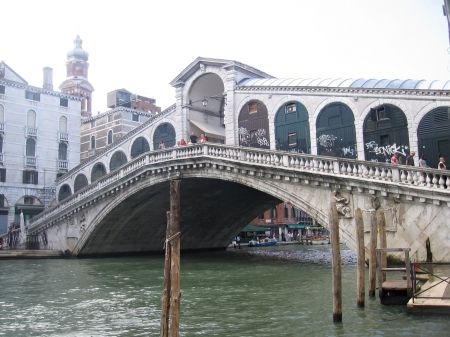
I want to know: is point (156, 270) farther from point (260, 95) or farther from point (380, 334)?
point (380, 334)

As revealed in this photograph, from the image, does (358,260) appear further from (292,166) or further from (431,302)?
(292,166)

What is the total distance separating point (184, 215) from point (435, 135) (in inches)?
602

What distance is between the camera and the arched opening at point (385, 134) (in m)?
18.0

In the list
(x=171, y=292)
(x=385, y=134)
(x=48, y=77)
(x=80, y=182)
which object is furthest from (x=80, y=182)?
(x=171, y=292)

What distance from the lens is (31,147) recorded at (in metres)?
34.6

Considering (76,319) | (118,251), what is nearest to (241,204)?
(118,251)

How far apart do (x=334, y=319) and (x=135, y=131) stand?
21.8 m

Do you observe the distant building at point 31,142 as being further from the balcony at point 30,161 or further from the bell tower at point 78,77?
the bell tower at point 78,77

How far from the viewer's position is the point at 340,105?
19641 mm

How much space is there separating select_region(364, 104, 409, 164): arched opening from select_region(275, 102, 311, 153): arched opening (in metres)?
2.76

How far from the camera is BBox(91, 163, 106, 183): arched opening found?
31.2m

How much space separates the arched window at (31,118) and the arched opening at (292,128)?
20.4 metres

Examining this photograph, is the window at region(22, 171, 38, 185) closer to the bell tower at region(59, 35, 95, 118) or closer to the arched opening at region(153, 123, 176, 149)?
the arched opening at region(153, 123, 176, 149)

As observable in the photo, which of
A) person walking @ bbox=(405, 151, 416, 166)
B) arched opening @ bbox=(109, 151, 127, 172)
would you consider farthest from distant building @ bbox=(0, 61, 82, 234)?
person walking @ bbox=(405, 151, 416, 166)
